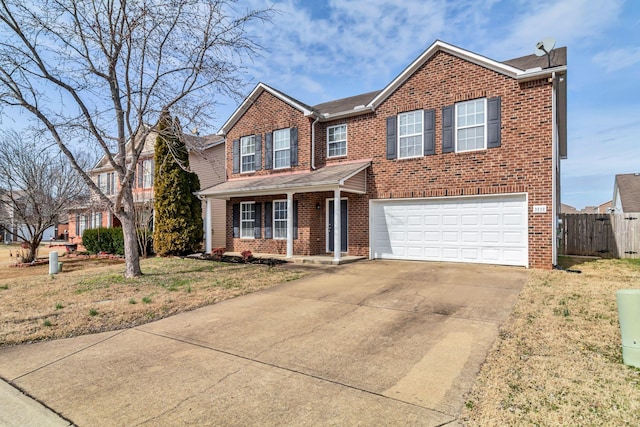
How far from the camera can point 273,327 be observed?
5.35 m

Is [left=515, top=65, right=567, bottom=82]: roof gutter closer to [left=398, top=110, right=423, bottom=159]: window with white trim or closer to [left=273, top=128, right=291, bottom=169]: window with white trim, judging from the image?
[left=398, top=110, right=423, bottom=159]: window with white trim

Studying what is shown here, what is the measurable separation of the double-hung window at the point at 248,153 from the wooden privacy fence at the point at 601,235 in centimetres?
1332

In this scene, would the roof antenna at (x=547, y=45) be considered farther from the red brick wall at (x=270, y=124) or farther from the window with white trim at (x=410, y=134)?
the red brick wall at (x=270, y=124)

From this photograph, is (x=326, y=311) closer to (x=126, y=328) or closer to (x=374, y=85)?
(x=126, y=328)

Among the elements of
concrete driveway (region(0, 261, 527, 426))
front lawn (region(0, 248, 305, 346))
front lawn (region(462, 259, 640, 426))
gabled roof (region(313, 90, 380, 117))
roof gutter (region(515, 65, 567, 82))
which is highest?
gabled roof (region(313, 90, 380, 117))

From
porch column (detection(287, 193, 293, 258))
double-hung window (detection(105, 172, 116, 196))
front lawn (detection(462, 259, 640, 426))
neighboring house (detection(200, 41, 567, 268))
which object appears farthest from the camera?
double-hung window (detection(105, 172, 116, 196))

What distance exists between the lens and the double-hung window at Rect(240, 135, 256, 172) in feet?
53.2

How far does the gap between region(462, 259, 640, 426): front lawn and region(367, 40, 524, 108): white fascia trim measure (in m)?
7.11

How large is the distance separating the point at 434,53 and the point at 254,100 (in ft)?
26.6

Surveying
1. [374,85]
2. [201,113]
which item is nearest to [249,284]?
[201,113]

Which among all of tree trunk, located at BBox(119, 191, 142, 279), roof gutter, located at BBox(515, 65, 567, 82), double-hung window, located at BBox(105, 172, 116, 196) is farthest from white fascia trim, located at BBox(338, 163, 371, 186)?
double-hung window, located at BBox(105, 172, 116, 196)

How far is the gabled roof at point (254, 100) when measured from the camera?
576 inches

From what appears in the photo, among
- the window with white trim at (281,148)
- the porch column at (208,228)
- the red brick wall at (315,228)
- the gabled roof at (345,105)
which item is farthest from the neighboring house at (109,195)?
the gabled roof at (345,105)

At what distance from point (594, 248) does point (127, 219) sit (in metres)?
16.7
